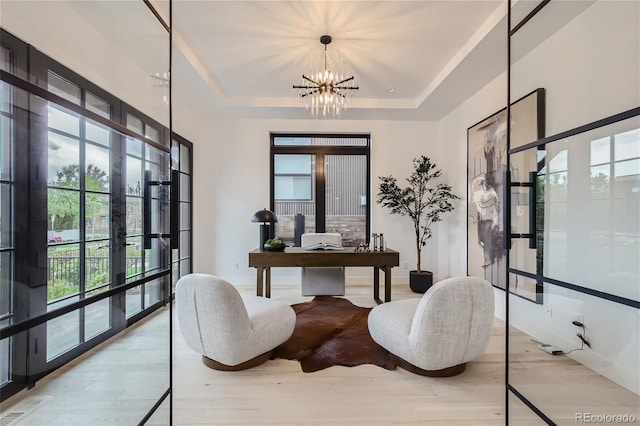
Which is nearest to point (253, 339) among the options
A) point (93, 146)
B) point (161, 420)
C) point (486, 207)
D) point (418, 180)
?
point (161, 420)

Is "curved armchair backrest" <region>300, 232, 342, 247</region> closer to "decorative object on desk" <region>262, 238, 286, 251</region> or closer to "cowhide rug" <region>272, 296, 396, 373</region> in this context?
"decorative object on desk" <region>262, 238, 286, 251</region>

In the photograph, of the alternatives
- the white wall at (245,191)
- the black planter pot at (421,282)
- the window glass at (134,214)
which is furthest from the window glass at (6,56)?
the black planter pot at (421,282)

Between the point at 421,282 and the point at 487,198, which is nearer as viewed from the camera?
the point at 487,198

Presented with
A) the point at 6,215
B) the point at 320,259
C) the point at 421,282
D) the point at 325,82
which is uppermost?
the point at 325,82

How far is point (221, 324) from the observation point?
2029 mm

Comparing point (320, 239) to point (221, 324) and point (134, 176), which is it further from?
point (134, 176)

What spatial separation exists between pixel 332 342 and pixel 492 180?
106 inches

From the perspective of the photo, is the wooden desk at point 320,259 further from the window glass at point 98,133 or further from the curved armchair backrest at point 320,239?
the window glass at point 98,133

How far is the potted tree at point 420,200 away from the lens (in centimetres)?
452

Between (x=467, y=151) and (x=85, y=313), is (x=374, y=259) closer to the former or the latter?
(x=467, y=151)

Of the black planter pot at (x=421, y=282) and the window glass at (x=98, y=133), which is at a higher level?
the window glass at (x=98, y=133)

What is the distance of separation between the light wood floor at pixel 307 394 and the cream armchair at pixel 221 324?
0.51ft

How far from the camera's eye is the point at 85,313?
5.75ft

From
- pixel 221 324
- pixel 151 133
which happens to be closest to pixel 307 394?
pixel 221 324
